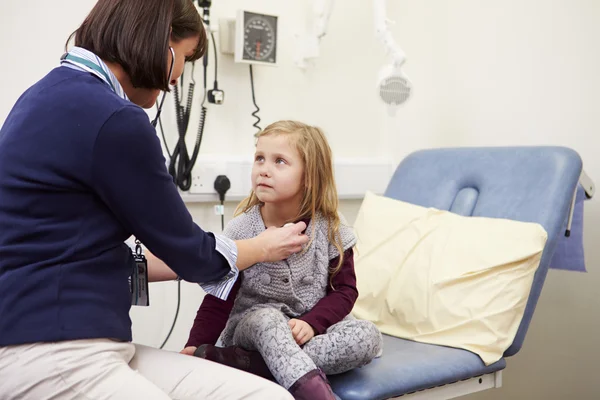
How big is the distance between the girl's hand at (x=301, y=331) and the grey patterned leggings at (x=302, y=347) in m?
0.01

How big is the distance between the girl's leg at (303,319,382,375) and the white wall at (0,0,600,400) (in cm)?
88

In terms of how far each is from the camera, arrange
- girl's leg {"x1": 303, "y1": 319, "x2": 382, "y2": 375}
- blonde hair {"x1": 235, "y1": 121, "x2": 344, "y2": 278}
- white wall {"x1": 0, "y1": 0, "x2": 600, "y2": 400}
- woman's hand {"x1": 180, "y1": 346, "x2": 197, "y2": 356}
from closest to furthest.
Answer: girl's leg {"x1": 303, "y1": 319, "x2": 382, "y2": 375} → woman's hand {"x1": 180, "y1": 346, "x2": 197, "y2": 356} → blonde hair {"x1": 235, "y1": 121, "x2": 344, "y2": 278} → white wall {"x1": 0, "y1": 0, "x2": 600, "y2": 400}

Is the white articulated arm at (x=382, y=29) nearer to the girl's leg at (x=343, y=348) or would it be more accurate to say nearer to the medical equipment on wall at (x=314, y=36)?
the medical equipment on wall at (x=314, y=36)

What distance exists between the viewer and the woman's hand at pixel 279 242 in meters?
1.15

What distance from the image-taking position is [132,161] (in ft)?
2.93

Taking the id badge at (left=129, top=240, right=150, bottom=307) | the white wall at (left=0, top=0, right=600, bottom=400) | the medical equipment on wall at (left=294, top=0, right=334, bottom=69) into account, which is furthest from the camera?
the medical equipment on wall at (left=294, top=0, right=334, bottom=69)

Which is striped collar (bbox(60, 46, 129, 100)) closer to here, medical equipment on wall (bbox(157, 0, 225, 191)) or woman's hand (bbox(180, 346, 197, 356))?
woman's hand (bbox(180, 346, 197, 356))

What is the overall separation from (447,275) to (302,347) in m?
0.46

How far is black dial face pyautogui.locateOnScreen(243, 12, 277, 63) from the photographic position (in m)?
1.99

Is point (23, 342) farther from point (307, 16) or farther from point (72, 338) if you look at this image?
point (307, 16)

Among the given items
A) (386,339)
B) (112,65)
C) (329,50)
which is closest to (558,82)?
(329,50)

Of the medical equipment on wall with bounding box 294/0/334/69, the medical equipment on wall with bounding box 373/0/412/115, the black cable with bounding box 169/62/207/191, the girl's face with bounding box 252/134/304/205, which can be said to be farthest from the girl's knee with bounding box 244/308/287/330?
the medical equipment on wall with bounding box 294/0/334/69

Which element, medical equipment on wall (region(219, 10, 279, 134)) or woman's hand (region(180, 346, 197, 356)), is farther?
medical equipment on wall (region(219, 10, 279, 134))

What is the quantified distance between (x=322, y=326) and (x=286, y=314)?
0.09 m
